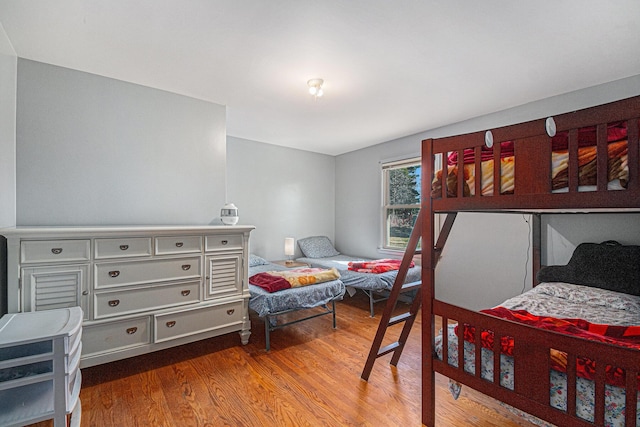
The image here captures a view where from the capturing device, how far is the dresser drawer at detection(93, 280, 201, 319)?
2105 millimetres

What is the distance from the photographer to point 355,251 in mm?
5227

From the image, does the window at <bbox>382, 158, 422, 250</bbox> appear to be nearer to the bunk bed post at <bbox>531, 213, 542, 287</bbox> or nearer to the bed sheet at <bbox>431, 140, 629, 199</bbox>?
the bunk bed post at <bbox>531, 213, 542, 287</bbox>

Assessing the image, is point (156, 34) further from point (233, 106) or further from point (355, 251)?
point (355, 251)

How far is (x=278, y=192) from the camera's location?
4918 mm

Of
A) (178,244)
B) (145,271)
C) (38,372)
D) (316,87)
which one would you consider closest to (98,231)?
(145,271)

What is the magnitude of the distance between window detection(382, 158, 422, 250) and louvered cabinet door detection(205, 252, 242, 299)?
268 centimetres

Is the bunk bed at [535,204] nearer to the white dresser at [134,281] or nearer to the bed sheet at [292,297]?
the bed sheet at [292,297]

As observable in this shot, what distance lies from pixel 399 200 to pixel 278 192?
6.48ft

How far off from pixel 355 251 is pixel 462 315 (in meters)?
3.72

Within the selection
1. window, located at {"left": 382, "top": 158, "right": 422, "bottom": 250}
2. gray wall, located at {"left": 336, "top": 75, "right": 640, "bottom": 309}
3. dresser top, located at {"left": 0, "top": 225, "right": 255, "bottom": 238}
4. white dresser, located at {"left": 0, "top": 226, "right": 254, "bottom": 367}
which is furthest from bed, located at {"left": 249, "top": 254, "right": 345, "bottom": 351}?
window, located at {"left": 382, "top": 158, "right": 422, "bottom": 250}

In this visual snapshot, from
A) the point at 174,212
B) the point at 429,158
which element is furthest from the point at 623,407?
the point at 174,212

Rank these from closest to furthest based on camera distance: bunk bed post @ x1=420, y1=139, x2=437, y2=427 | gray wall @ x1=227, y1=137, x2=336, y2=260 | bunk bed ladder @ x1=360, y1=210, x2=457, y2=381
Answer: bunk bed post @ x1=420, y1=139, x2=437, y2=427 < bunk bed ladder @ x1=360, y1=210, x2=457, y2=381 < gray wall @ x1=227, y1=137, x2=336, y2=260

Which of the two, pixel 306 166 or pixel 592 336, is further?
pixel 306 166

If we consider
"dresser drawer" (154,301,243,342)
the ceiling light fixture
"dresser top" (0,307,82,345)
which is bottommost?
"dresser drawer" (154,301,243,342)
